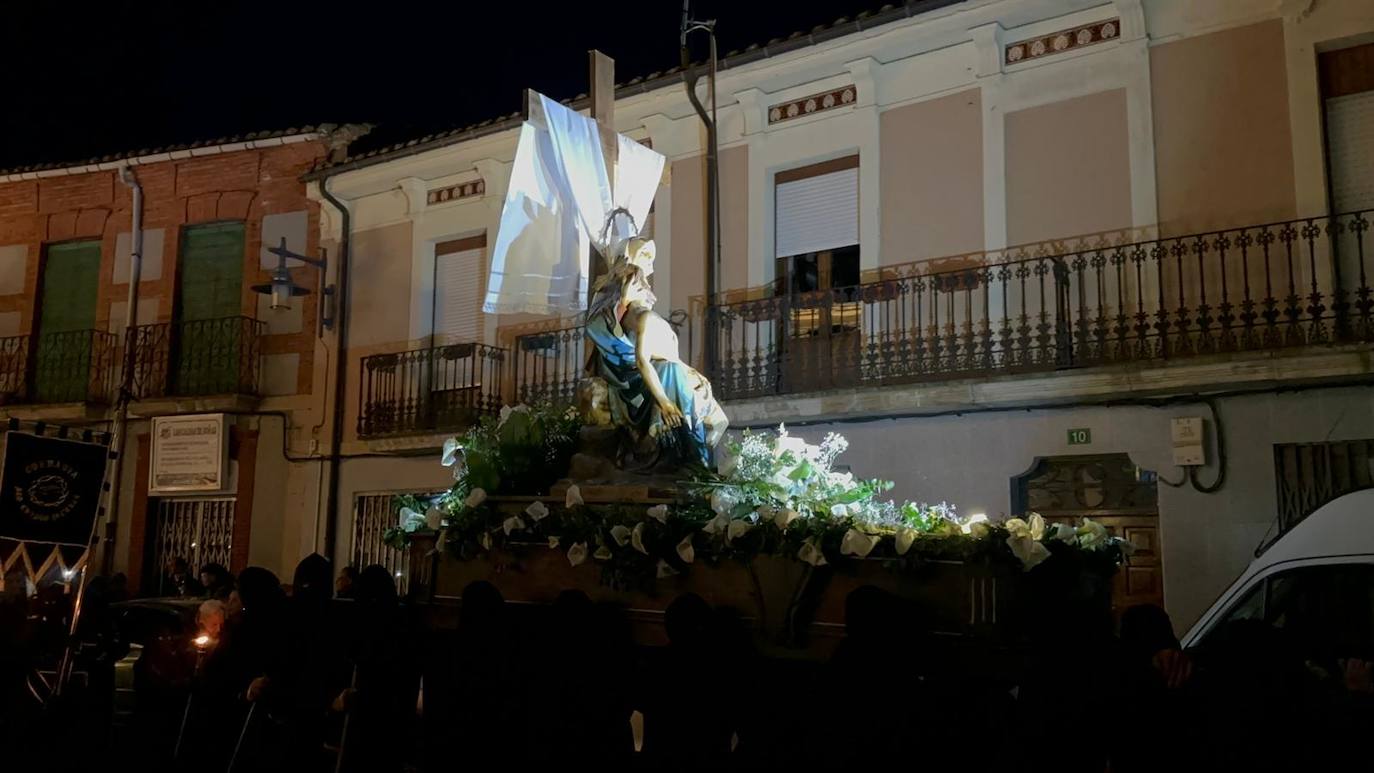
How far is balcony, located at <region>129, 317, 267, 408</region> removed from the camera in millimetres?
15273

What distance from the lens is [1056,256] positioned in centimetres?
1022

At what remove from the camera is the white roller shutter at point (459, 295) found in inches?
563

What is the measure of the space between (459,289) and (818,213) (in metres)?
4.88

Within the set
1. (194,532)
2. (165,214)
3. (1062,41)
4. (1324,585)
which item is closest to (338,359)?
(194,532)

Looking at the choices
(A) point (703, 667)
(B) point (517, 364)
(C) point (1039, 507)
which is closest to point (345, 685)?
(A) point (703, 667)

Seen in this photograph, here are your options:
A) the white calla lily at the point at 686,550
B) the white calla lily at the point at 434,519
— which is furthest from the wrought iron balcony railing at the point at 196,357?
the white calla lily at the point at 686,550

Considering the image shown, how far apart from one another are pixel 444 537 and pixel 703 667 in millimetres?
1886

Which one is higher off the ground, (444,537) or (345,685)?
(444,537)

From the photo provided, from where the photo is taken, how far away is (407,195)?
14727mm

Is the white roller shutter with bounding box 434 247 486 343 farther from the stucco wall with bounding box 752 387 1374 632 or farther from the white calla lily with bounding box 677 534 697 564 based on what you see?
the white calla lily with bounding box 677 534 697 564

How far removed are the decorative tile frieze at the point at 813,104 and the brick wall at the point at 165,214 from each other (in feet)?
21.7

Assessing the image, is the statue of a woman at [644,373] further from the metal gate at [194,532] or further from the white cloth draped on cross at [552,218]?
the metal gate at [194,532]

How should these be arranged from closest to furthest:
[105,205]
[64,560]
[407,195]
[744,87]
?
[64,560]
[744,87]
[407,195]
[105,205]

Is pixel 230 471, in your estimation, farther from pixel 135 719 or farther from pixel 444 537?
pixel 444 537
